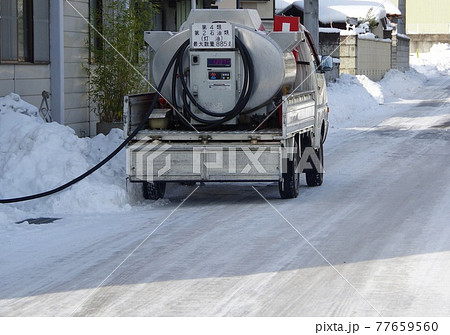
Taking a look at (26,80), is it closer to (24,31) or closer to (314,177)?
(24,31)

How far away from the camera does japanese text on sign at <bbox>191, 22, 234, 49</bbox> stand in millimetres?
13867

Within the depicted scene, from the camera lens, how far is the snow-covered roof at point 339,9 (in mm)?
51181

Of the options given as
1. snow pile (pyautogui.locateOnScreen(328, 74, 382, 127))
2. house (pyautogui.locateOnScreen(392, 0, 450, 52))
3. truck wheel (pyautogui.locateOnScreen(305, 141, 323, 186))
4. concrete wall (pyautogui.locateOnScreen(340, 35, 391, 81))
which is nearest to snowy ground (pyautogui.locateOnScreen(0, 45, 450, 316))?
truck wheel (pyautogui.locateOnScreen(305, 141, 323, 186))

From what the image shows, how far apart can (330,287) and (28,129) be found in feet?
23.7

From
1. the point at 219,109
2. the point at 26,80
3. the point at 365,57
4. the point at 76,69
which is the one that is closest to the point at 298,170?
the point at 219,109

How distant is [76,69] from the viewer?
19.7 meters

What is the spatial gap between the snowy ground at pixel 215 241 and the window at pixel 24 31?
1354 mm

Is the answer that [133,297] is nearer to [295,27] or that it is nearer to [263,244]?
[263,244]

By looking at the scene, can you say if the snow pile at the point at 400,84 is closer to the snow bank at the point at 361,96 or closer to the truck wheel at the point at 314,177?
the snow bank at the point at 361,96

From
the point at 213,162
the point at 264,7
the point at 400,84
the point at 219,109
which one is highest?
the point at 264,7

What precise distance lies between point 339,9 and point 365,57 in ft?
34.5

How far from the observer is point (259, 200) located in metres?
14.3

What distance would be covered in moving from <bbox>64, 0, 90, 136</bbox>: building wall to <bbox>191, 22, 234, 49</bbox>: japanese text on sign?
576 cm

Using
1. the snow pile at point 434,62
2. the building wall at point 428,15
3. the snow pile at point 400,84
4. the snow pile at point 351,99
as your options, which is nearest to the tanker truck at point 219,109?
the snow pile at point 351,99
